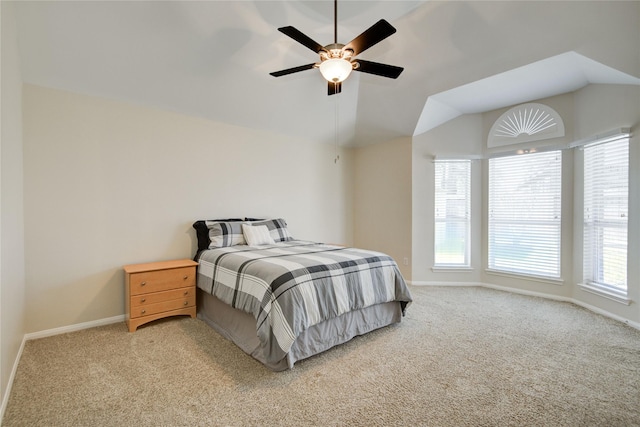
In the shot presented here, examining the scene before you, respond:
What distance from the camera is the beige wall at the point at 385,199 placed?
4.52 m

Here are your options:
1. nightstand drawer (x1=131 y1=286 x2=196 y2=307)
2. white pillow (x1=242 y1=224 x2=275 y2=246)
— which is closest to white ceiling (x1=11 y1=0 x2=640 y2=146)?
white pillow (x1=242 y1=224 x2=275 y2=246)

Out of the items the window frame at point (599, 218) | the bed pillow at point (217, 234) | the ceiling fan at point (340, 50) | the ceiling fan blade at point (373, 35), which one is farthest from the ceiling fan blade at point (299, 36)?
the window frame at point (599, 218)

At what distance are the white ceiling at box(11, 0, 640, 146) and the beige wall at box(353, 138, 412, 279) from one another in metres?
1.02

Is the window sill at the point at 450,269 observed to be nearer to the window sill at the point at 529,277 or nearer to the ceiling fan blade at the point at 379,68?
the window sill at the point at 529,277

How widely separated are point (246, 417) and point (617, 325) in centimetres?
358

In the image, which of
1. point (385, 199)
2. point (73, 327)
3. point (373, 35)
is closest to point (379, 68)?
point (373, 35)

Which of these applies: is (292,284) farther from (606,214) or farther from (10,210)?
(606,214)

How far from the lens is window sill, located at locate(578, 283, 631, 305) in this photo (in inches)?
116

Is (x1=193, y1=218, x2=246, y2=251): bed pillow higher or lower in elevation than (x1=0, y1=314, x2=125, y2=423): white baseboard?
higher

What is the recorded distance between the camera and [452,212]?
4.45 meters

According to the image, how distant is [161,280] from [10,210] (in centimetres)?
124

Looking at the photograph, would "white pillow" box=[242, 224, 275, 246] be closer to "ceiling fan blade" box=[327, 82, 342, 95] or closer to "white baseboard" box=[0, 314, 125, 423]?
"white baseboard" box=[0, 314, 125, 423]

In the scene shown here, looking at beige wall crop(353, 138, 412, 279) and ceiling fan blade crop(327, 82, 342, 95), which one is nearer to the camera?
ceiling fan blade crop(327, 82, 342, 95)

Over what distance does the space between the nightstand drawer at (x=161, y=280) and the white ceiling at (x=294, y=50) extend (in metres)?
1.83
